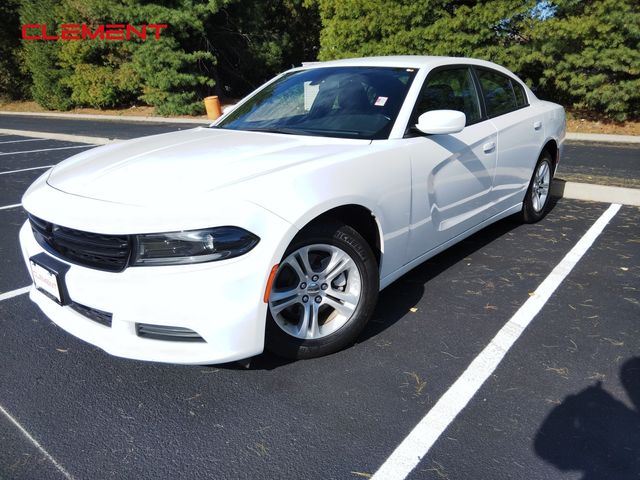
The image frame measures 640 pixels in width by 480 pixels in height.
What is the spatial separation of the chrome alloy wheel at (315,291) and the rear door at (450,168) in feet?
2.02

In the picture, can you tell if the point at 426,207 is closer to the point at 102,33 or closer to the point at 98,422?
the point at 98,422

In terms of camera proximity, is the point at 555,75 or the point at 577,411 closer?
the point at 577,411

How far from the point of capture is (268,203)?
2.37 meters

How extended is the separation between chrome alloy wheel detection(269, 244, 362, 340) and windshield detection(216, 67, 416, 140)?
86 centimetres

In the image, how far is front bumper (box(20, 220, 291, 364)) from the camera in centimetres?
221

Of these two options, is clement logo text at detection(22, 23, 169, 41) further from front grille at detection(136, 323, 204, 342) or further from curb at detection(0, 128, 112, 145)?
front grille at detection(136, 323, 204, 342)

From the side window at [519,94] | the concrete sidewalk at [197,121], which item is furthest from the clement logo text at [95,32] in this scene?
the side window at [519,94]

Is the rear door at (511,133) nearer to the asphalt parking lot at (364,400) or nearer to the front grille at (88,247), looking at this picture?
the asphalt parking lot at (364,400)

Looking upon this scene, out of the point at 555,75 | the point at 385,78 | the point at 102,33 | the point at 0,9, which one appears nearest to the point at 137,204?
the point at 385,78

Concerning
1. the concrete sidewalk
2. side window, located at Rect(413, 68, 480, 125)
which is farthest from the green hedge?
side window, located at Rect(413, 68, 480, 125)

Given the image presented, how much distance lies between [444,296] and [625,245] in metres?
2.05

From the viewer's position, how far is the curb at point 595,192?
18.7 ft

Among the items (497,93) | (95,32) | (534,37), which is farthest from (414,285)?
(95,32)

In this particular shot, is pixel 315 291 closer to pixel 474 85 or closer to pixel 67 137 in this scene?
pixel 474 85
